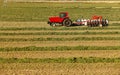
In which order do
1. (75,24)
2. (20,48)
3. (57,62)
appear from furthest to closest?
(75,24) < (20,48) < (57,62)

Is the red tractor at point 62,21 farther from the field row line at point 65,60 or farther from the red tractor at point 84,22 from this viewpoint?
the field row line at point 65,60

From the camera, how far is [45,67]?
15.9 metres

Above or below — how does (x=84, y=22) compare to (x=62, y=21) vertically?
below

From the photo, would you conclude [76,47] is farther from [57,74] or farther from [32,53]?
[57,74]

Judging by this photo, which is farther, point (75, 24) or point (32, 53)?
point (75, 24)

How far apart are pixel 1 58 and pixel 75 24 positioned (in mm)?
16721

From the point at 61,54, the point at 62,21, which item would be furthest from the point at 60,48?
the point at 62,21

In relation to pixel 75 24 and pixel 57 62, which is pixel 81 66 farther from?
pixel 75 24

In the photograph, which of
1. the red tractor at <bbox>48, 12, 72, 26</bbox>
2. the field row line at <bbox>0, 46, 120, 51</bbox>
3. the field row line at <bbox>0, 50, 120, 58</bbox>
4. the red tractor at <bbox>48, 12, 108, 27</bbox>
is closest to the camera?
the field row line at <bbox>0, 50, 120, 58</bbox>

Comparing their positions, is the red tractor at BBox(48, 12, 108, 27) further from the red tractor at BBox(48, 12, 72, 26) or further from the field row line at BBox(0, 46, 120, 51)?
the field row line at BBox(0, 46, 120, 51)

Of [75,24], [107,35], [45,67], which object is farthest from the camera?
[75,24]

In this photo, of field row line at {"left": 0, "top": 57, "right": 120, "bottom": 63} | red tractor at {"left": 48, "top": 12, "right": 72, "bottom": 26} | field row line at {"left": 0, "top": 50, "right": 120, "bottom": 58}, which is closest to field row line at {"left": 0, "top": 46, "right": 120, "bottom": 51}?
field row line at {"left": 0, "top": 50, "right": 120, "bottom": 58}

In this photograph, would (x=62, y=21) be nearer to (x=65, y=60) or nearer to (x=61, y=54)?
(x=61, y=54)

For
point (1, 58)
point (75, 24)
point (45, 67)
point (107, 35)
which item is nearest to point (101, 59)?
point (45, 67)
